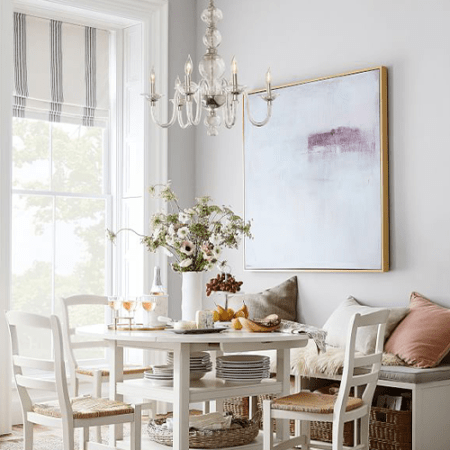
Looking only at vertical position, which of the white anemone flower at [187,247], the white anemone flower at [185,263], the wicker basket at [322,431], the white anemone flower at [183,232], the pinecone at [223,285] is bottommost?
the wicker basket at [322,431]

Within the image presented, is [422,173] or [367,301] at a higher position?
[422,173]

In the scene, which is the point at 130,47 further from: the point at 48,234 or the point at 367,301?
the point at 367,301

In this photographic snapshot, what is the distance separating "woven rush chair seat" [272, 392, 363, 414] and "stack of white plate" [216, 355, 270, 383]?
0.18 meters

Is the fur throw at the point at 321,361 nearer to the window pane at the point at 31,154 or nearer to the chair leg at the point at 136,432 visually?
the chair leg at the point at 136,432

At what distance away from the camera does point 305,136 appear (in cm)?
568

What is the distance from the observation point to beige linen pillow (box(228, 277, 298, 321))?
5.71 meters

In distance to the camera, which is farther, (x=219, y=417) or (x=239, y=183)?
(x=239, y=183)

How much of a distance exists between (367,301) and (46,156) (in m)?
2.64

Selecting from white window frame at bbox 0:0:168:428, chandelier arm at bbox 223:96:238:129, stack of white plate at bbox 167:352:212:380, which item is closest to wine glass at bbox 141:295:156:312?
stack of white plate at bbox 167:352:212:380

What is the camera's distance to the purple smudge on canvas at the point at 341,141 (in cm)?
532

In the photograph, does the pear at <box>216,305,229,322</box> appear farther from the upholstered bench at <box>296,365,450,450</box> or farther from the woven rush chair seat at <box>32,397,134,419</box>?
the upholstered bench at <box>296,365,450,450</box>

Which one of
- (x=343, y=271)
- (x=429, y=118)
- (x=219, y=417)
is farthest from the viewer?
(x=343, y=271)

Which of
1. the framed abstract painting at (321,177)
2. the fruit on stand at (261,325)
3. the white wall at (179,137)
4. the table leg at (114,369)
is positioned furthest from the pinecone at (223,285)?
the white wall at (179,137)

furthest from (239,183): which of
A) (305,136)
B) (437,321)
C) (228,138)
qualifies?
(437,321)
